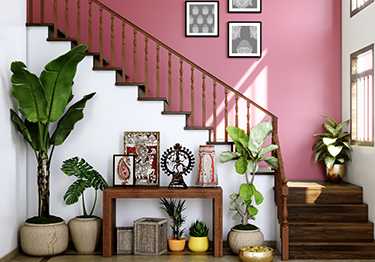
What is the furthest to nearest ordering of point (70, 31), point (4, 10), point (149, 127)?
point (70, 31), point (149, 127), point (4, 10)

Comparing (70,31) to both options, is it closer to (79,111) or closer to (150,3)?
(150,3)

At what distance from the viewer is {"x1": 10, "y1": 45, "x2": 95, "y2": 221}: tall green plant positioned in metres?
5.49

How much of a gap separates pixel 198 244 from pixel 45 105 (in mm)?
2544

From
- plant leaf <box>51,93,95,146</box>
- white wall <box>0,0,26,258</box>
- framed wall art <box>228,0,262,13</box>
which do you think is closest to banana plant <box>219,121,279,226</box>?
plant leaf <box>51,93,95,146</box>

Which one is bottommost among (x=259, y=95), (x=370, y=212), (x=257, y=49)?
(x=370, y=212)

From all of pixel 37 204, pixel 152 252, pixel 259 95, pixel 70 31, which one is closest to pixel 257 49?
pixel 259 95

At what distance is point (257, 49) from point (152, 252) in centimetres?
344

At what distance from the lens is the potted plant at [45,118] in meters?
5.50

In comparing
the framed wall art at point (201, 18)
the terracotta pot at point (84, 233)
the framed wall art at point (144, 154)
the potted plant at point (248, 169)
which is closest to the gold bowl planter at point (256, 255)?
the potted plant at point (248, 169)

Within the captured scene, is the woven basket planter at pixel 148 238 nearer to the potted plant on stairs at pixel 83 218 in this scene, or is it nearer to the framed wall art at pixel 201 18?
the potted plant on stairs at pixel 83 218

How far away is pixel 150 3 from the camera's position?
7.16 meters

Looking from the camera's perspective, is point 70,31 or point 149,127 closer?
point 149,127

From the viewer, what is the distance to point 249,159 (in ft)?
19.4

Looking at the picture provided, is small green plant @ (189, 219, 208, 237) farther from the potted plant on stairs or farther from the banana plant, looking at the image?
the potted plant on stairs
